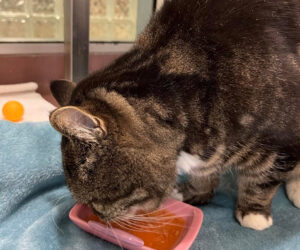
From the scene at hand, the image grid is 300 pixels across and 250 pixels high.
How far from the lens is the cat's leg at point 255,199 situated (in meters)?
1.11

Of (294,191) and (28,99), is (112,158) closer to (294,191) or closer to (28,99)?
(294,191)

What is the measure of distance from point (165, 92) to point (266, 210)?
0.57 meters

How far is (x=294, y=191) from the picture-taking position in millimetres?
1307

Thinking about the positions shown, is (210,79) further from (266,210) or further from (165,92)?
(266,210)

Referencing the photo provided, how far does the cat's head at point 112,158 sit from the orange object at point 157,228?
9cm

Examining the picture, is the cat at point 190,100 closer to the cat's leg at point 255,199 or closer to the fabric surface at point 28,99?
the cat's leg at point 255,199

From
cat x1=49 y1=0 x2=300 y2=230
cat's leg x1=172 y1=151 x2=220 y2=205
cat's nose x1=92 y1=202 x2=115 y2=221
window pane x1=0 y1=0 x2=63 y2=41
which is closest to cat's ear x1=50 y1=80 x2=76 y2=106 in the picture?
cat x1=49 y1=0 x2=300 y2=230

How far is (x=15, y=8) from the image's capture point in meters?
2.08

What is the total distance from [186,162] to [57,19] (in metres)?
1.56

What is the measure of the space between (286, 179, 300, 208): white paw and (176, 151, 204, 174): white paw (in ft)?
1.53

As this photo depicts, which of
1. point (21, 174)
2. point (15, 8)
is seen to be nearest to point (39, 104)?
point (15, 8)

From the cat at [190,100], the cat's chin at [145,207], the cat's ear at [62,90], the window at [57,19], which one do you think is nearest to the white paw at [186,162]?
the cat at [190,100]

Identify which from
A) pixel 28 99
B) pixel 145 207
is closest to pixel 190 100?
pixel 145 207

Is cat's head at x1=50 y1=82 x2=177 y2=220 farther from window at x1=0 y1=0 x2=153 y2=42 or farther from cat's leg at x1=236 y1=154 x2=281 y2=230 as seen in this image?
window at x1=0 y1=0 x2=153 y2=42
